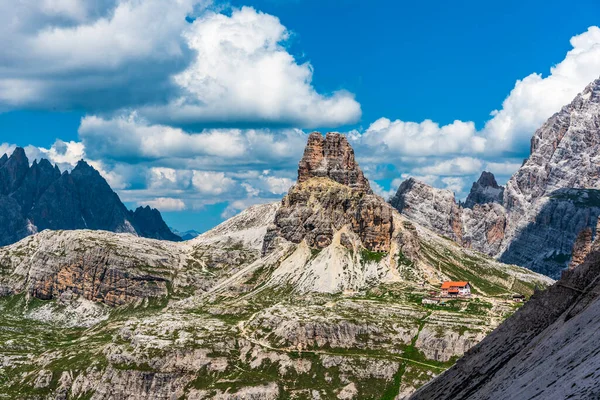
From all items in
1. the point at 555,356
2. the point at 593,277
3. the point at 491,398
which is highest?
the point at 593,277

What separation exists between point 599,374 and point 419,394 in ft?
224

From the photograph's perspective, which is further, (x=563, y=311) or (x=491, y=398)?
(x=563, y=311)

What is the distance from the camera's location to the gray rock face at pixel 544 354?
71.4 meters

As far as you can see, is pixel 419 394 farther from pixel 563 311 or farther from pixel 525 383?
pixel 525 383

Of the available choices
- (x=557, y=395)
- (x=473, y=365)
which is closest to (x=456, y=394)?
(x=473, y=365)

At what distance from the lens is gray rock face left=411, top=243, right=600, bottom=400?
234 feet

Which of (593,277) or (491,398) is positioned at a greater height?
(593,277)

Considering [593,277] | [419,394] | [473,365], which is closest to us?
[593,277]

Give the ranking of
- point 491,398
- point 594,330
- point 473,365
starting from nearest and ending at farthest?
point 594,330 → point 491,398 → point 473,365

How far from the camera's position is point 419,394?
5039 inches

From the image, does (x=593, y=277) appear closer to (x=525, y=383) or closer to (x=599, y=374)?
(x=525, y=383)

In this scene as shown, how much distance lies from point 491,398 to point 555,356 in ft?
34.5

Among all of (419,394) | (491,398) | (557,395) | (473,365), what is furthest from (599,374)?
(419,394)

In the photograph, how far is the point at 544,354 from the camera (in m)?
89.6
